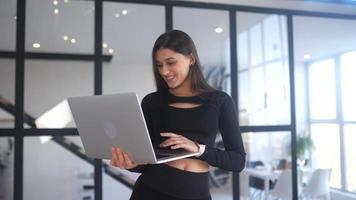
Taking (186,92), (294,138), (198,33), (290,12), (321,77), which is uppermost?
(290,12)

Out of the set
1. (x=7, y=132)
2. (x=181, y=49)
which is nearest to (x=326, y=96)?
(x=181, y=49)

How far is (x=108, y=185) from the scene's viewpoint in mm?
2912

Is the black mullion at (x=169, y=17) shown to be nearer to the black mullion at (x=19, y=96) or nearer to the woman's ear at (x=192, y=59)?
the black mullion at (x=19, y=96)

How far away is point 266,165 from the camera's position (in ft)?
10.9

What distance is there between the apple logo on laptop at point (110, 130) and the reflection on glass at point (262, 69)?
221cm

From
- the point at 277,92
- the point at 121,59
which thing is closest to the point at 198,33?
the point at 121,59

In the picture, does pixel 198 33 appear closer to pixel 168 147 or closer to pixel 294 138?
pixel 294 138

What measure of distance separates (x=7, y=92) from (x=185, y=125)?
1999 millimetres

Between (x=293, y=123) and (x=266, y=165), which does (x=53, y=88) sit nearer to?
(x=266, y=165)

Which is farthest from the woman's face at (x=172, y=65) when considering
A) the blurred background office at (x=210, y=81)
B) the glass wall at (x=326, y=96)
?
the glass wall at (x=326, y=96)

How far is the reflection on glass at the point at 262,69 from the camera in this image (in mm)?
3154

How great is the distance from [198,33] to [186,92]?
1911 mm

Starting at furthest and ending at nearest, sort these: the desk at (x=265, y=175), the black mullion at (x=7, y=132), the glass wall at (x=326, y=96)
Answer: the glass wall at (x=326, y=96) < the desk at (x=265, y=175) < the black mullion at (x=7, y=132)

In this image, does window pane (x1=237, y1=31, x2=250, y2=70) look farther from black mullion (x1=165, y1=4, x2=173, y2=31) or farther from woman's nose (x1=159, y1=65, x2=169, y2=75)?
woman's nose (x1=159, y1=65, x2=169, y2=75)
